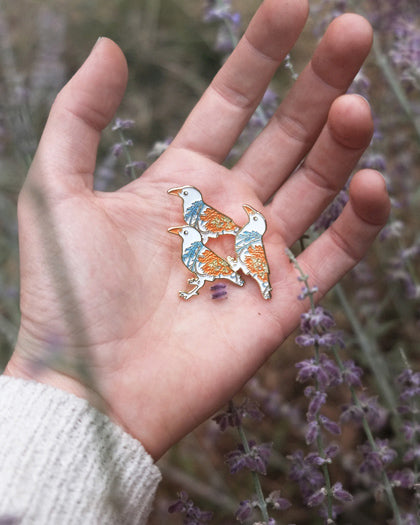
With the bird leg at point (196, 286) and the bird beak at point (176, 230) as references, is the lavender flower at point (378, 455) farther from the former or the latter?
the bird beak at point (176, 230)

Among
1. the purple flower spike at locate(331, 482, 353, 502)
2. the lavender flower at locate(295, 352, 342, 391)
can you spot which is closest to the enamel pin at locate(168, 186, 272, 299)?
the lavender flower at locate(295, 352, 342, 391)

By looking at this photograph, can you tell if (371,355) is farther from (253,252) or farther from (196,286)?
(196,286)

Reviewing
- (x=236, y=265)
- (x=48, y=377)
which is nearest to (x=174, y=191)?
(x=236, y=265)

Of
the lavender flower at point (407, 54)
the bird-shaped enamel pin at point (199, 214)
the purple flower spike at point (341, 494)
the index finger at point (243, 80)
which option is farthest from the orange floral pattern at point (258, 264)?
the lavender flower at point (407, 54)

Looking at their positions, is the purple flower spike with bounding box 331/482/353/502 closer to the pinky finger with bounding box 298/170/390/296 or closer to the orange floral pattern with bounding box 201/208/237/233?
the pinky finger with bounding box 298/170/390/296

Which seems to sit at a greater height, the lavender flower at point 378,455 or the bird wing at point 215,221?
the bird wing at point 215,221

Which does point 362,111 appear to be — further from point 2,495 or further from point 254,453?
point 2,495
